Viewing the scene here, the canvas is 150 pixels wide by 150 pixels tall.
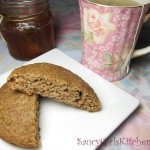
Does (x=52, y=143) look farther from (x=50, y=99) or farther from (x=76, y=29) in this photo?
(x=76, y=29)

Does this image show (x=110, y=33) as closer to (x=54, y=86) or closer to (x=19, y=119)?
(x=54, y=86)

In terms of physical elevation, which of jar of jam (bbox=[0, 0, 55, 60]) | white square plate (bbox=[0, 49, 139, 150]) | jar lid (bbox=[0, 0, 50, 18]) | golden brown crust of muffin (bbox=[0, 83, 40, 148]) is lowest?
white square plate (bbox=[0, 49, 139, 150])

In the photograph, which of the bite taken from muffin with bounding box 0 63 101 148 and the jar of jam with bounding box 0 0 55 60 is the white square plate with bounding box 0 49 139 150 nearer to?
the bite taken from muffin with bounding box 0 63 101 148

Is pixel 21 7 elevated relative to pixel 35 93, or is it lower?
elevated

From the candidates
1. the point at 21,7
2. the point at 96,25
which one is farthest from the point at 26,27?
the point at 96,25

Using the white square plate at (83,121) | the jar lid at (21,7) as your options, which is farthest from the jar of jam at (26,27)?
the white square plate at (83,121)

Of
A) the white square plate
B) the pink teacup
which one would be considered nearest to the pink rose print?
the pink teacup

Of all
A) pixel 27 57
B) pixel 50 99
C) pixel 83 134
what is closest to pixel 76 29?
pixel 27 57
